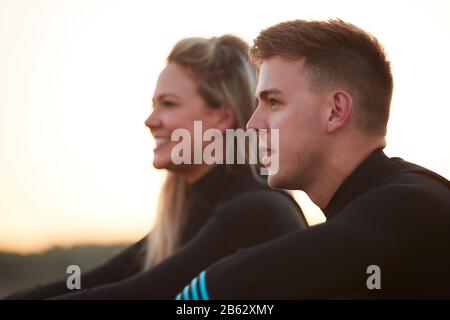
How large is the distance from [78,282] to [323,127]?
1.03 metres

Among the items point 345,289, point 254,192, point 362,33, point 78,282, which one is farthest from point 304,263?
point 78,282

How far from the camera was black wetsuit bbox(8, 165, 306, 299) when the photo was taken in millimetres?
1712

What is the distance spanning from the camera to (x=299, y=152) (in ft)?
4.76

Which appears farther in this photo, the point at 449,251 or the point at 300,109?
the point at 300,109

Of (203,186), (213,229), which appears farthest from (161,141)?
(213,229)

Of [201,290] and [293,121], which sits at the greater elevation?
[293,121]

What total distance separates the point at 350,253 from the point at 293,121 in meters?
0.43

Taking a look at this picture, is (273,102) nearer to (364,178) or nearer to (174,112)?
(364,178)

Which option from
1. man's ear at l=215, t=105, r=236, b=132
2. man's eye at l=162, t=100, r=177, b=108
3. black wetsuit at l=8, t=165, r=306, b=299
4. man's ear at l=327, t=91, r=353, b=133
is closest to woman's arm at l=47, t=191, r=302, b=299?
black wetsuit at l=8, t=165, r=306, b=299

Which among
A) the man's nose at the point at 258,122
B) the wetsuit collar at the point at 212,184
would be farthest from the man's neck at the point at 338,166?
the wetsuit collar at the point at 212,184

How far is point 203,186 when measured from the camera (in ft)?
6.71

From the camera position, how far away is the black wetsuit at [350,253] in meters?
1.09

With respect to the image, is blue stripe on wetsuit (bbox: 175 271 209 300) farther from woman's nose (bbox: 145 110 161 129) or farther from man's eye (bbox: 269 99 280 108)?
woman's nose (bbox: 145 110 161 129)

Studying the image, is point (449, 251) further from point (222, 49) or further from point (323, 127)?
point (222, 49)
